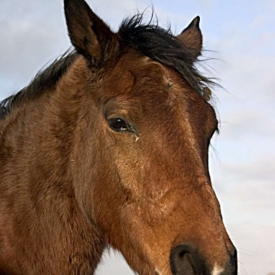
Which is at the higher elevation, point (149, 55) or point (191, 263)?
point (149, 55)

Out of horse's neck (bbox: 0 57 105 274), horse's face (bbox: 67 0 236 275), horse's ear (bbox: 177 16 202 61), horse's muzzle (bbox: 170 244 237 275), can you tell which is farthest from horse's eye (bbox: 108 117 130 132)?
horse's ear (bbox: 177 16 202 61)

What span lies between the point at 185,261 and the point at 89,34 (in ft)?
8.36

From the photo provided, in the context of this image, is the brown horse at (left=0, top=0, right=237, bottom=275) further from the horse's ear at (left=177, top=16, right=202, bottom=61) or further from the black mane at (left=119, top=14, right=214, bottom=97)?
the horse's ear at (left=177, top=16, right=202, bottom=61)

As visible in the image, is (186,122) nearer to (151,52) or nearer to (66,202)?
(151,52)

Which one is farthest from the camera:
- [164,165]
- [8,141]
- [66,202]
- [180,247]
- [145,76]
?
[8,141]

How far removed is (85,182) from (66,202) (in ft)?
1.24

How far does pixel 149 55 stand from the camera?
5.77m

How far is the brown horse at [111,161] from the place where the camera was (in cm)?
482

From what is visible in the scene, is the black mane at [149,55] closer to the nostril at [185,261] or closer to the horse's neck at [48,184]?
the horse's neck at [48,184]

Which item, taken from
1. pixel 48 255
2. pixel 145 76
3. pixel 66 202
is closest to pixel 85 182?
pixel 66 202

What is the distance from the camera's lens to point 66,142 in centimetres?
605

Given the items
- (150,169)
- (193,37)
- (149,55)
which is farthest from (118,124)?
(193,37)

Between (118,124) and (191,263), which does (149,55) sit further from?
(191,263)

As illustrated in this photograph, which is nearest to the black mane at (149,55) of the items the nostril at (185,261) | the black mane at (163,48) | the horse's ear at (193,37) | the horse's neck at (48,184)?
the black mane at (163,48)
